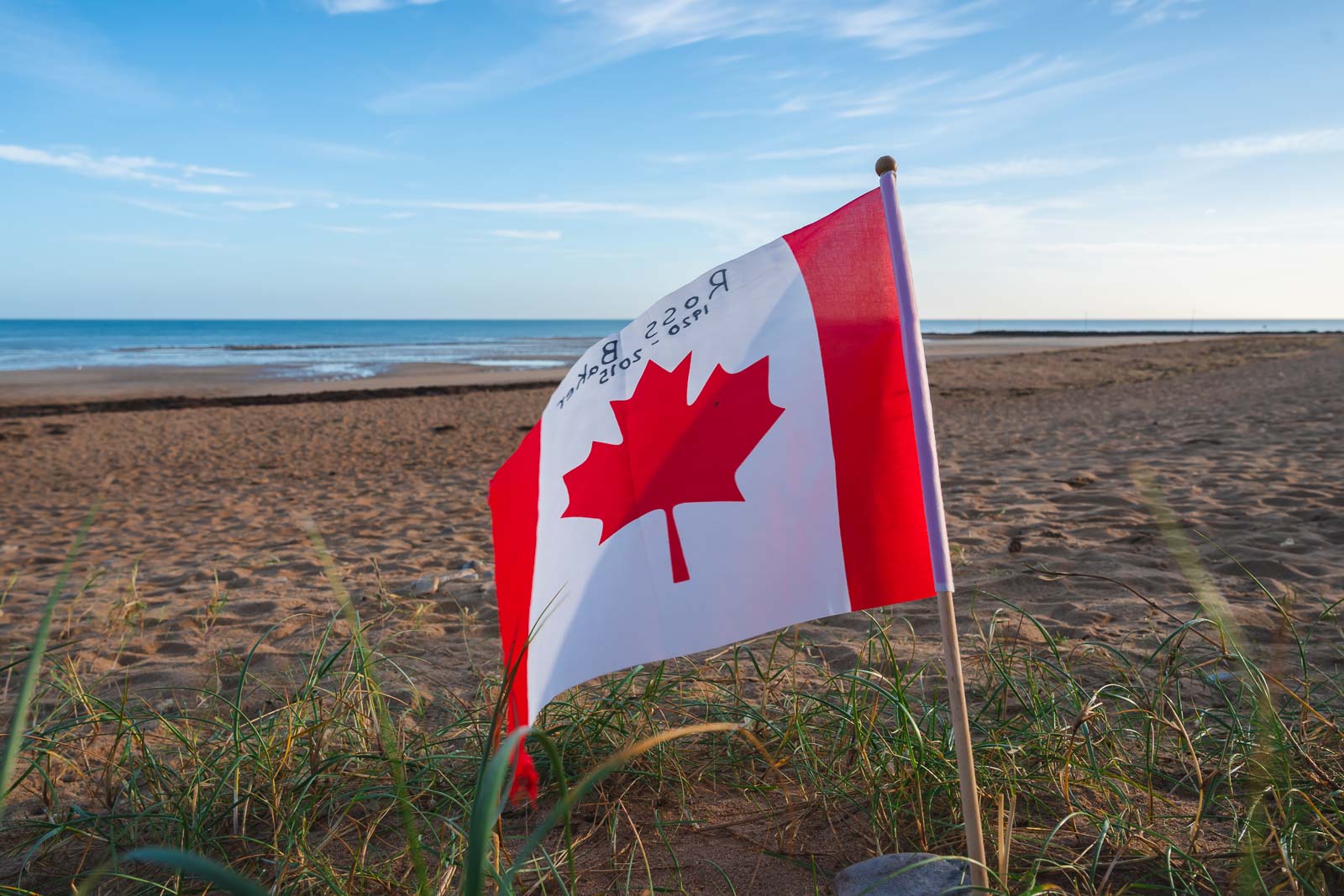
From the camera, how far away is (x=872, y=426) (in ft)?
6.23

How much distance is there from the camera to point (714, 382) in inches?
82.0

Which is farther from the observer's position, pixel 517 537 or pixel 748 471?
pixel 517 537

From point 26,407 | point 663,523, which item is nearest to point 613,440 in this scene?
point 663,523

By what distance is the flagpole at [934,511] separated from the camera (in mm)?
1580

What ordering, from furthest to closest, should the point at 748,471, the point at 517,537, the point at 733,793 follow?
the point at 517,537
the point at 733,793
the point at 748,471

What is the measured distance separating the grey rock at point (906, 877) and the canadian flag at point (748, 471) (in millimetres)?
545

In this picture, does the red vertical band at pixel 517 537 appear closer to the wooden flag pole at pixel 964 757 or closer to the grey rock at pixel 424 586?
the wooden flag pole at pixel 964 757

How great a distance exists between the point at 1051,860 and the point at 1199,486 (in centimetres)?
473

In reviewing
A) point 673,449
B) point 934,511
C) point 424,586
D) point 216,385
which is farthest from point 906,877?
point 216,385

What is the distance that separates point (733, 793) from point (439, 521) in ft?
14.5

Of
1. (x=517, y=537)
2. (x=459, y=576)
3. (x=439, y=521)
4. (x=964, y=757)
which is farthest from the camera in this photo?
(x=439, y=521)

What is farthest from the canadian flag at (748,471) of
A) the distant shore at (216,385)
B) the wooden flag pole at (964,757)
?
the distant shore at (216,385)

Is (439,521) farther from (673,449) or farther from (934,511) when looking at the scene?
(934,511)

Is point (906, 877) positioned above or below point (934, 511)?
below
